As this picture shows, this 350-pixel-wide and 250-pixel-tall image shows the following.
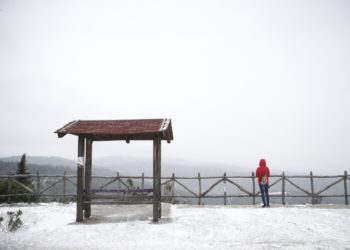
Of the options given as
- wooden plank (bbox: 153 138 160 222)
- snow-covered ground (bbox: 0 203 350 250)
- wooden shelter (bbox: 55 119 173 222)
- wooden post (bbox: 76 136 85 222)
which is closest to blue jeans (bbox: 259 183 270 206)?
snow-covered ground (bbox: 0 203 350 250)

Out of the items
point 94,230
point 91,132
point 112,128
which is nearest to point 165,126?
point 112,128

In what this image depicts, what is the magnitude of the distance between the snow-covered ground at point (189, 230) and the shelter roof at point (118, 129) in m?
3.00

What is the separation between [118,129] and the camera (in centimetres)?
976

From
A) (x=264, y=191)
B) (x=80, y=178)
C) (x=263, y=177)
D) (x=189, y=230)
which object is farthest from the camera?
(x=264, y=191)

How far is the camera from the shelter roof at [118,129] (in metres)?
9.54

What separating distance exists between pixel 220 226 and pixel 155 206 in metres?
2.29

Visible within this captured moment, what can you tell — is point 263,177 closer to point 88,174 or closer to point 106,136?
point 106,136

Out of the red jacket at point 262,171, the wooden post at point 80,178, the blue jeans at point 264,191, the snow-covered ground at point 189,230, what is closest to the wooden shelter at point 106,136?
the wooden post at point 80,178

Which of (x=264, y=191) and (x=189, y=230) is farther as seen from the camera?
(x=264, y=191)

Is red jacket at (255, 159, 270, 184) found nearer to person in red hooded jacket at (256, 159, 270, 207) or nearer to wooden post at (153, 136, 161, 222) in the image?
person in red hooded jacket at (256, 159, 270, 207)

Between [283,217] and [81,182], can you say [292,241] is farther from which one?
[81,182]

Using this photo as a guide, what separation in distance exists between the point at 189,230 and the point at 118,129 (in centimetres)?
421

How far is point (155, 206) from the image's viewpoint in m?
9.40

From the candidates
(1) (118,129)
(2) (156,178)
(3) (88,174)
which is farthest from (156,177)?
(3) (88,174)
